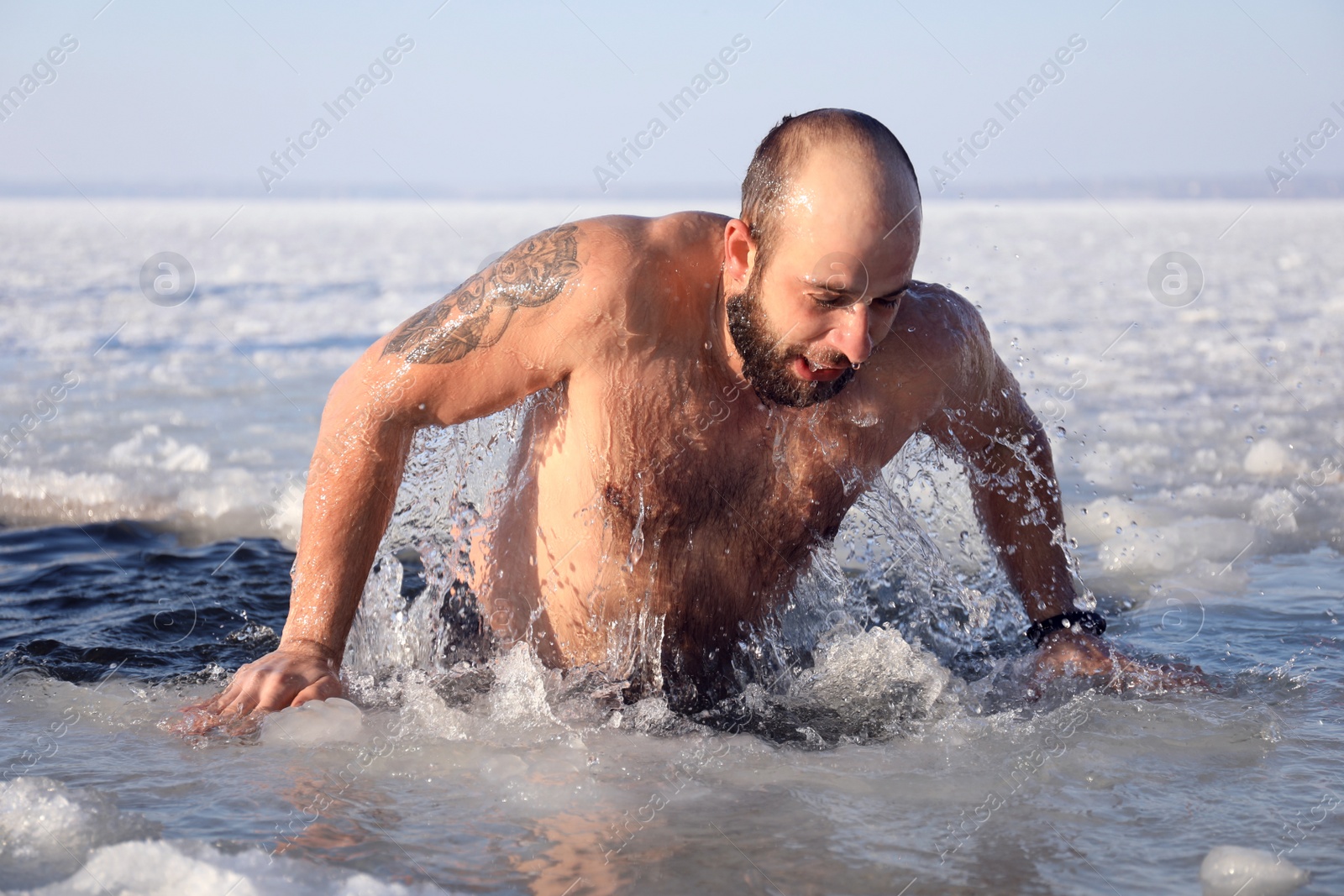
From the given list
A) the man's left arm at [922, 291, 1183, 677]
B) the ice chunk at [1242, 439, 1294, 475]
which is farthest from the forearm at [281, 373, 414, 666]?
the ice chunk at [1242, 439, 1294, 475]

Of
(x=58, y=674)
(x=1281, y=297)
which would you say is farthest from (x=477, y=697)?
(x=1281, y=297)

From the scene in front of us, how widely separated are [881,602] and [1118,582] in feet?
2.82

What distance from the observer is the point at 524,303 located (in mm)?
2373

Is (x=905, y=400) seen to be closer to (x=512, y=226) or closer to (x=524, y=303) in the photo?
(x=524, y=303)

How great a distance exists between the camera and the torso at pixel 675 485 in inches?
96.1

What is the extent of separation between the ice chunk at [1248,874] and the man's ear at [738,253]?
1.36 m

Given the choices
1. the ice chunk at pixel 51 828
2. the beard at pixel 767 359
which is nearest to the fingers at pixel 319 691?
the ice chunk at pixel 51 828

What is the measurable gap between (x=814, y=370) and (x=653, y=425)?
0.36 metres

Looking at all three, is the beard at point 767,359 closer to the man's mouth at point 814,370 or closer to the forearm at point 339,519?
the man's mouth at point 814,370

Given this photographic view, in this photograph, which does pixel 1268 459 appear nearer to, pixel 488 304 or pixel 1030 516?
pixel 1030 516

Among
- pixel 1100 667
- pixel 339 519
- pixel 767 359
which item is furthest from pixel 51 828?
pixel 1100 667

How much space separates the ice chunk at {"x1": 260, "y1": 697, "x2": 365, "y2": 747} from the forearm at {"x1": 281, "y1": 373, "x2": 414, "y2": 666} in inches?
4.3

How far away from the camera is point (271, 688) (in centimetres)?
221

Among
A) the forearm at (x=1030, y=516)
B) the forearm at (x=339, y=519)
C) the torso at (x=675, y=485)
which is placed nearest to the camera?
the forearm at (x=339, y=519)
